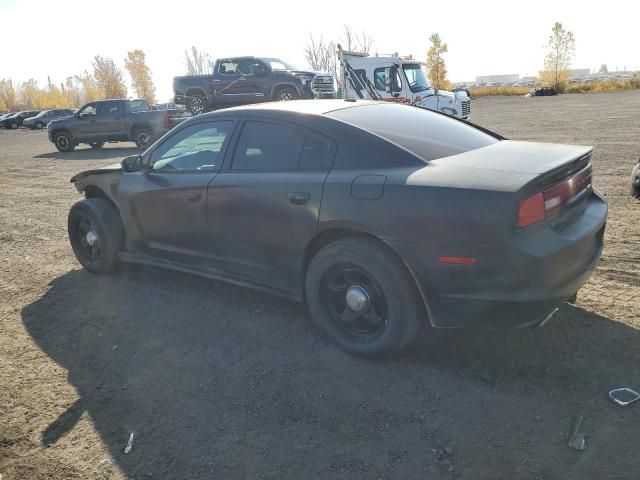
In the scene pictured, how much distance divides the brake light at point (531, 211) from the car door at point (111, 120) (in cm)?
1721

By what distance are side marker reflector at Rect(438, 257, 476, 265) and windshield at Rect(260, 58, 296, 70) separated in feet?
56.2

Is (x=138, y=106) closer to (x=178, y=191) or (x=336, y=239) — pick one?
(x=178, y=191)

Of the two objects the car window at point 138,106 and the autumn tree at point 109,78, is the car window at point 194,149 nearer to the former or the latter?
the car window at point 138,106

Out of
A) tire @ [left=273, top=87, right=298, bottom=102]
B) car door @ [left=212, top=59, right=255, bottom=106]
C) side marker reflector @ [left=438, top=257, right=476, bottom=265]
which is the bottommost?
side marker reflector @ [left=438, top=257, right=476, bottom=265]

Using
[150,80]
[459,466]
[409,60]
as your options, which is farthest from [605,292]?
[150,80]

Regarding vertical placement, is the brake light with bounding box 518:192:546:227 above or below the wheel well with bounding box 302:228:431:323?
above

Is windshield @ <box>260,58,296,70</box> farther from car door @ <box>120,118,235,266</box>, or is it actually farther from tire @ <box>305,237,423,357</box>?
tire @ <box>305,237,423,357</box>

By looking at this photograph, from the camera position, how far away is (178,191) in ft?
13.2

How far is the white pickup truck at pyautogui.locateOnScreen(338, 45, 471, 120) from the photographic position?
57.9 ft

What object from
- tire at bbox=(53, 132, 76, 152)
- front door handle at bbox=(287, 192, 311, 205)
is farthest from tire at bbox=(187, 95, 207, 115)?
front door handle at bbox=(287, 192, 311, 205)

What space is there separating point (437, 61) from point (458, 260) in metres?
56.2

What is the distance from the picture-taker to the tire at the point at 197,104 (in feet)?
65.4

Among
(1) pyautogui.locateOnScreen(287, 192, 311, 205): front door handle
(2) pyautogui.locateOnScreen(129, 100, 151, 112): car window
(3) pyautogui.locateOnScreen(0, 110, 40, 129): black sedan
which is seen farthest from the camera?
(3) pyautogui.locateOnScreen(0, 110, 40, 129): black sedan

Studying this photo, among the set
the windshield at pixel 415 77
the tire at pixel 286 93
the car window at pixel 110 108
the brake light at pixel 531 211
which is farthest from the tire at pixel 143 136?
the brake light at pixel 531 211
